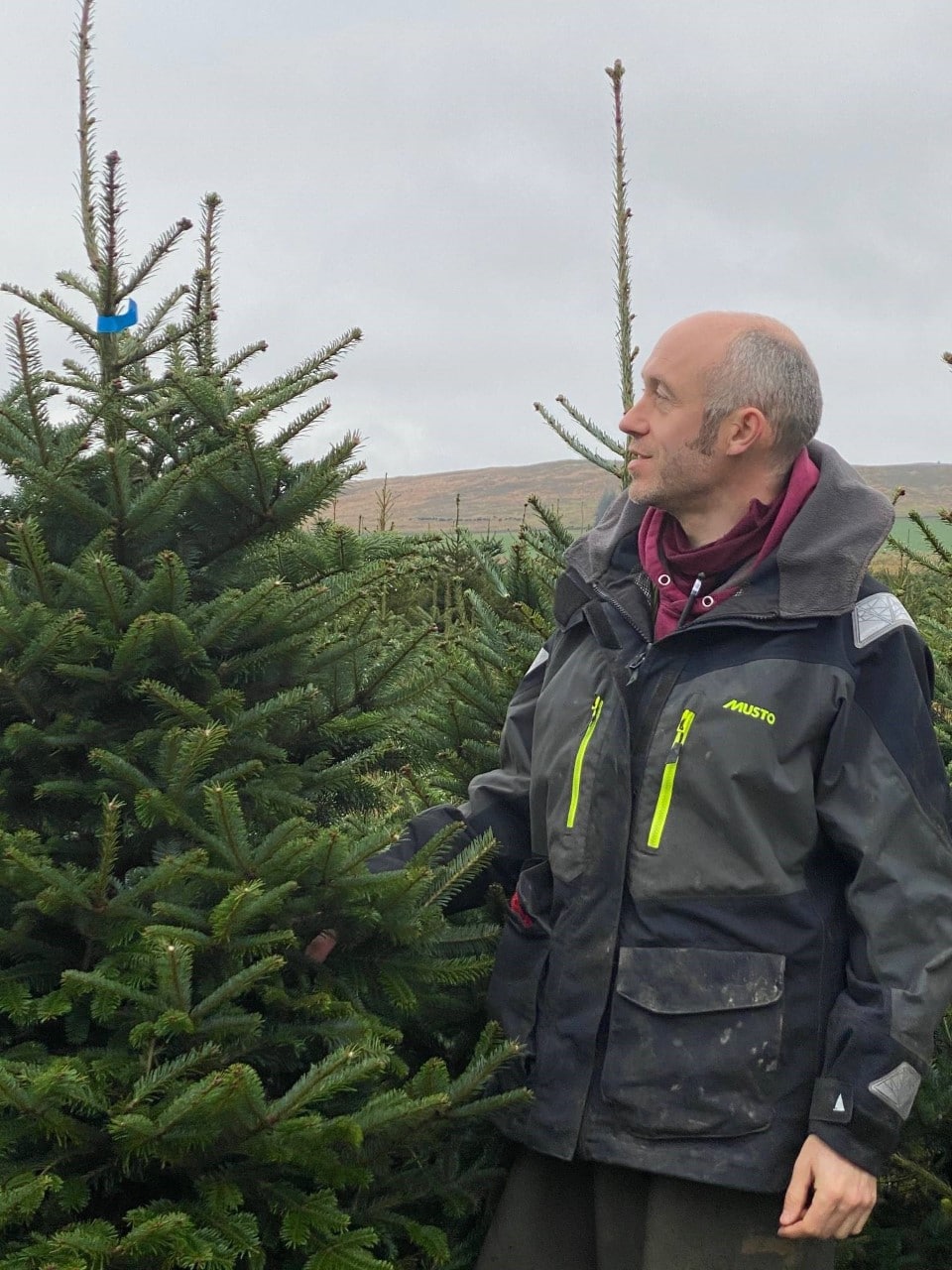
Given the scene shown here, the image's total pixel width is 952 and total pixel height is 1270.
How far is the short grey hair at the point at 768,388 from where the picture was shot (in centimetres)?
278

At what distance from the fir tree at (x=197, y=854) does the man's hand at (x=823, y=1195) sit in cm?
66

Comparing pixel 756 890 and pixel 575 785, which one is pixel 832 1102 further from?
pixel 575 785

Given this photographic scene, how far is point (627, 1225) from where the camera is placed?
269cm

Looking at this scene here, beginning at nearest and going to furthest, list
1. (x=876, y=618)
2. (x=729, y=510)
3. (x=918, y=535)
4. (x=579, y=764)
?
1. (x=876, y=618)
2. (x=579, y=764)
3. (x=729, y=510)
4. (x=918, y=535)

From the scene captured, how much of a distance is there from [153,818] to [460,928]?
0.80 metres

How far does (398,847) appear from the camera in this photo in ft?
9.29

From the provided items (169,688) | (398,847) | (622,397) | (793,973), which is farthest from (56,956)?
(622,397)

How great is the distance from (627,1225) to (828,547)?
1.58m

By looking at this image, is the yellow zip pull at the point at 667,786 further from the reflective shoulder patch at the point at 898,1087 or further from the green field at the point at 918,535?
the green field at the point at 918,535

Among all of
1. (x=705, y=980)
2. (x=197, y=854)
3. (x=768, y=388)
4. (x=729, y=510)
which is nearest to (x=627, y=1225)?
(x=705, y=980)

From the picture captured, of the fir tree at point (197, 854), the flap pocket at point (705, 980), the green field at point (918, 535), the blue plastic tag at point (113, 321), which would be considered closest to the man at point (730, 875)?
the flap pocket at point (705, 980)

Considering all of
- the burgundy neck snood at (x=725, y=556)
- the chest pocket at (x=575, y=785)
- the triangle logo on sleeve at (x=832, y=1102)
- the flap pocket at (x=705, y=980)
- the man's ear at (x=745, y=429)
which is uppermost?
the man's ear at (x=745, y=429)

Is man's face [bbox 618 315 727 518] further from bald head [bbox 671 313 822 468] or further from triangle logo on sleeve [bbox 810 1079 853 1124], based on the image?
triangle logo on sleeve [bbox 810 1079 853 1124]

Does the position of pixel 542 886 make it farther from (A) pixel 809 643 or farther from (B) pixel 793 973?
(A) pixel 809 643
